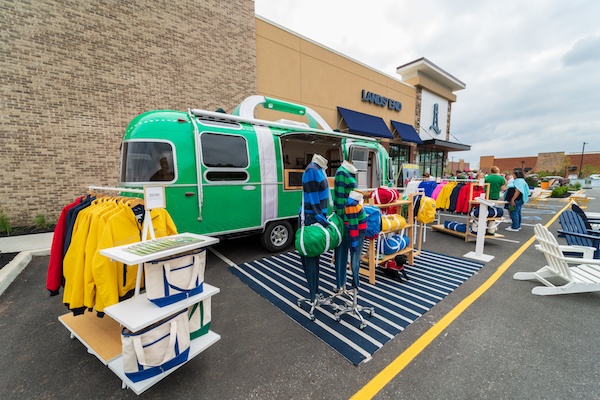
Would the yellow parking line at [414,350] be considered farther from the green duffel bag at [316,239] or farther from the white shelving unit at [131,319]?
the white shelving unit at [131,319]

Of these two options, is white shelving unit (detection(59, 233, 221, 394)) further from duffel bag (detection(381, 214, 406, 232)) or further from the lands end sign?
the lands end sign

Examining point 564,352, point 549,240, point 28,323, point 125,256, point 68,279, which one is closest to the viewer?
point 125,256

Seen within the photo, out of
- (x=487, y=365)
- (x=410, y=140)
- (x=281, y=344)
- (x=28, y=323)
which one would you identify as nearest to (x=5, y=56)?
(x=28, y=323)

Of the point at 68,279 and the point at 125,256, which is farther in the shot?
the point at 68,279

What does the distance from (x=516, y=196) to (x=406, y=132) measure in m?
11.0

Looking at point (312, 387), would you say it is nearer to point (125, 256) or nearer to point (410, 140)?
point (125, 256)

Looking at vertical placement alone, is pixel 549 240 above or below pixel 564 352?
above

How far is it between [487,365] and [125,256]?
318 cm

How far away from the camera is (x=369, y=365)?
2.24 meters

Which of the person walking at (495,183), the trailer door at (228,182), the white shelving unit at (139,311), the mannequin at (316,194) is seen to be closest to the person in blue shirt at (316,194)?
the mannequin at (316,194)

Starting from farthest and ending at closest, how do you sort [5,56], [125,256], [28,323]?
1. [5,56]
2. [28,323]
3. [125,256]

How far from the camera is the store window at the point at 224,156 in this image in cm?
443

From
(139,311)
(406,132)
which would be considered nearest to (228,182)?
(139,311)

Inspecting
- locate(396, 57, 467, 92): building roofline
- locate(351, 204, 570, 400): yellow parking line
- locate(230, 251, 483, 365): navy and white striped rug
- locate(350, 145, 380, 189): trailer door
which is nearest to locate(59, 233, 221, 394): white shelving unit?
locate(230, 251, 483, 365): navy and white striped rug
